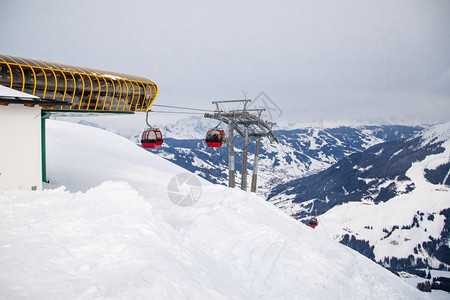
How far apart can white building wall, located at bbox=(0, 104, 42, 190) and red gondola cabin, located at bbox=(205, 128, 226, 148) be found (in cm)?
1297

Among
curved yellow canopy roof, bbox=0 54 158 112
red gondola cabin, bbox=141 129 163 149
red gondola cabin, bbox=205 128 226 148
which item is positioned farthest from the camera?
red gondola cabin, bbox=205 128 226 148

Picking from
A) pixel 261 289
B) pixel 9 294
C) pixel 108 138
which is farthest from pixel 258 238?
pixel 108 138

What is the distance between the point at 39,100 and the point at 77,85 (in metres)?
6.85

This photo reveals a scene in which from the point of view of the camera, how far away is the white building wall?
1251 cm

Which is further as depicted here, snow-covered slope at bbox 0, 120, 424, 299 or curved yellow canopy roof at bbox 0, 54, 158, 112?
curved yellow canopy roof at bbox 0, 54, 158, 112

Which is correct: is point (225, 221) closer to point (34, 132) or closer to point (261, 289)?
point (261, 289)

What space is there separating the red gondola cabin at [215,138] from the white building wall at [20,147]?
13.0 metres

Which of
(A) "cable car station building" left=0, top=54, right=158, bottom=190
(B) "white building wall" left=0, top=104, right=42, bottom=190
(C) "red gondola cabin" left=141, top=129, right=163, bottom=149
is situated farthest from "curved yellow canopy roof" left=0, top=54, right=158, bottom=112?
(C) "red gondola cabin" left=141, top=129, right=163, bottom=149

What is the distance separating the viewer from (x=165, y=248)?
30.0ft

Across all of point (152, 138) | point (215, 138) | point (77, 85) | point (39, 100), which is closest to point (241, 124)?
point (215, 138)

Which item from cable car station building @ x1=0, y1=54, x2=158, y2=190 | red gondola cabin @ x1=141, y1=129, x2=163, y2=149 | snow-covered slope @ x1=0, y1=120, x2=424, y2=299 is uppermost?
cable car station building @ x1=0, y1=54, x2=158, y2=190

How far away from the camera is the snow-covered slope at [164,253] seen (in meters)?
6.86

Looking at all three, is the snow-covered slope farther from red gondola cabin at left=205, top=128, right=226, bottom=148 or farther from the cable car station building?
red gondola cabin at left=205, top=128, right=226, bottom=148

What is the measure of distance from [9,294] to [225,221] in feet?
26.6
